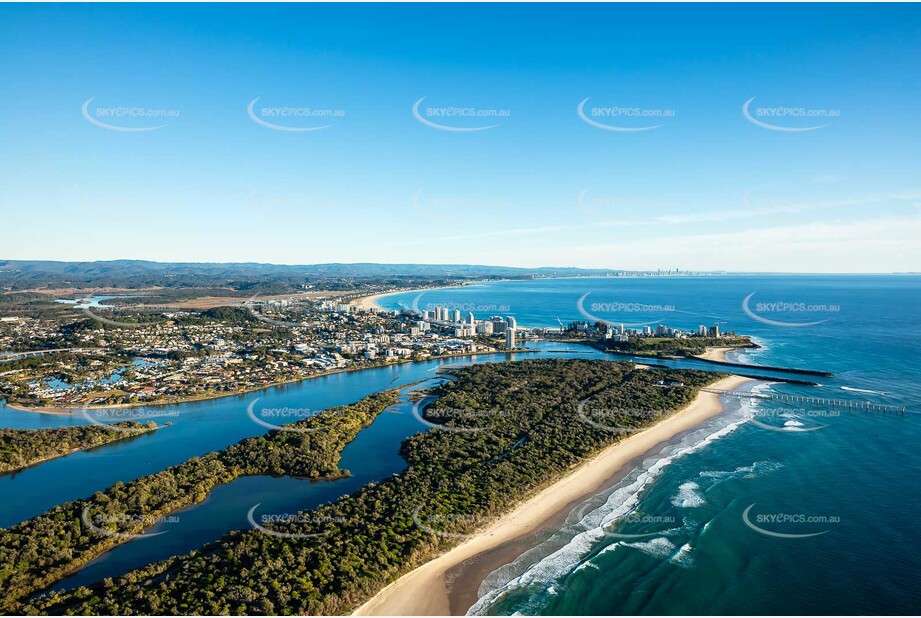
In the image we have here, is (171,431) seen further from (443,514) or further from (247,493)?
(443,514)

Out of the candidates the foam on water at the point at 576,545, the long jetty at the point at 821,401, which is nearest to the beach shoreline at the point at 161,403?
the foam on water at the point at 576,545

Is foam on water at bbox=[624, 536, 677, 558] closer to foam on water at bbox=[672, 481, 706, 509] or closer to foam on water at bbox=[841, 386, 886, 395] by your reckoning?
foam on water at bbox=[672, 481, 706, 509]

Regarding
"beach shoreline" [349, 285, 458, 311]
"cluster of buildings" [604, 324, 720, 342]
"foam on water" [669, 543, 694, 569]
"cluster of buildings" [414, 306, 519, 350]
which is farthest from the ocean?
"beach shoreline" [349, 285, 458, 311]

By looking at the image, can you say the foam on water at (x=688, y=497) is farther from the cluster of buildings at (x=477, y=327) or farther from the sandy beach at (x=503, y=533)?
the cluster of buildings at (x=477, y=327)

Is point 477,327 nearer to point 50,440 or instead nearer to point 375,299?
point 50,440

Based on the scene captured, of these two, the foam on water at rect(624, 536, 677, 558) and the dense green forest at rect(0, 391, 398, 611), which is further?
the foam on water at rect(624, 536, 677, 558)

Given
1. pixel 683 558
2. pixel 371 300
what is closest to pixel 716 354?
pixel 683 558
